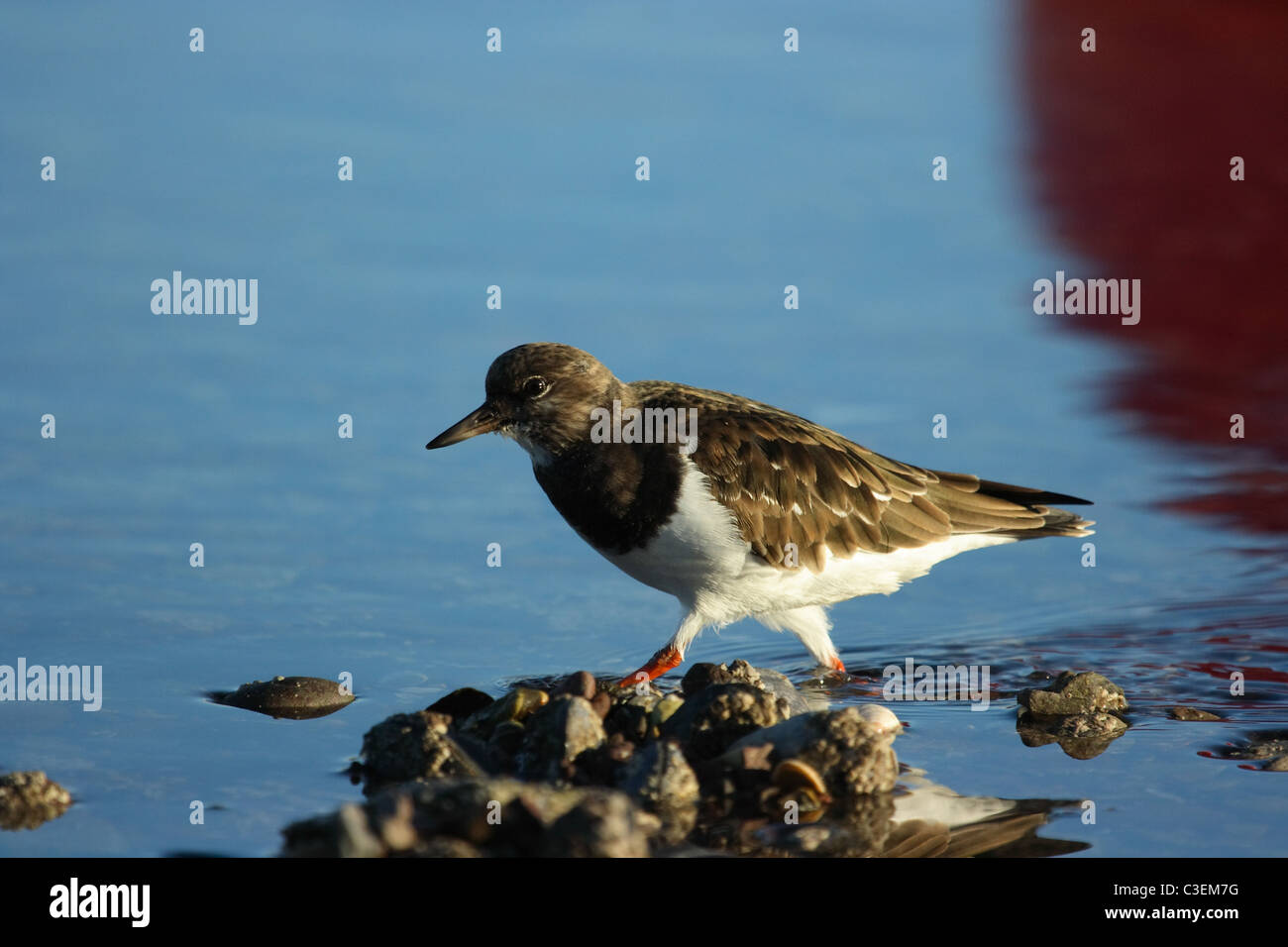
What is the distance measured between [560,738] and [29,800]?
78.6 inches

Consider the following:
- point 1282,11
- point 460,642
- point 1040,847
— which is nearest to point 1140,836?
point 1040,847

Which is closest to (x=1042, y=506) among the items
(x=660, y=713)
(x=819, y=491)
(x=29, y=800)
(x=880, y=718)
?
(x=819, y=491)

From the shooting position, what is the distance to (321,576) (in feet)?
29.7

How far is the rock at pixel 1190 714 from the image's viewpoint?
7.39m

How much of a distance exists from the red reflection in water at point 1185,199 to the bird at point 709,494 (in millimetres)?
3437

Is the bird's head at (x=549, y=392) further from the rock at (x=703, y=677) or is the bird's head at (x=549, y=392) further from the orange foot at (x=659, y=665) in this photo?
the rock at (x=703, y=677)

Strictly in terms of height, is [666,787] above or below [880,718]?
below

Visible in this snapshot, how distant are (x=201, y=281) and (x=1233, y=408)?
25.9ft

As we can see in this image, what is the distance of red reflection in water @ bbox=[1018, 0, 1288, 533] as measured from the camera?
478 inches

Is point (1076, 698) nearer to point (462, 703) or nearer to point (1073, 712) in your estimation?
point (1073, 712)

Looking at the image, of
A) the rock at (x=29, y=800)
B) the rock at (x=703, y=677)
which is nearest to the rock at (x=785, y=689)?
the rock at (x=703, y=677)

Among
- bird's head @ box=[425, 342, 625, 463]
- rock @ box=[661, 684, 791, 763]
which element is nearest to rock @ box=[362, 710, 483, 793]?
rock @ box=[661, 684, 791, 763]

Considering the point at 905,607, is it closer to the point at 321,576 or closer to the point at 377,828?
the point at 321,576

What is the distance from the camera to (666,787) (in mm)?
6059
